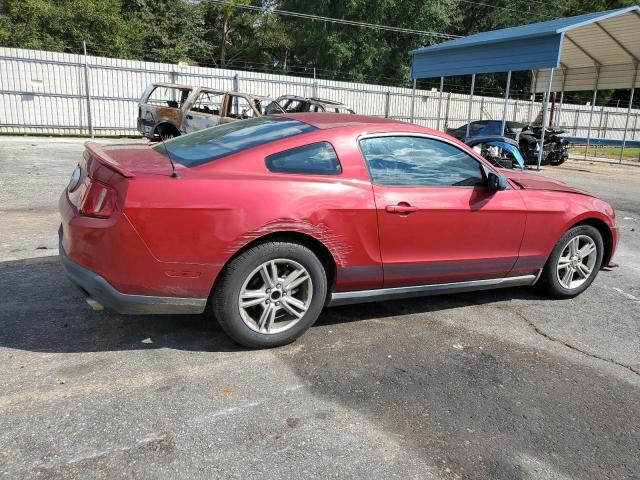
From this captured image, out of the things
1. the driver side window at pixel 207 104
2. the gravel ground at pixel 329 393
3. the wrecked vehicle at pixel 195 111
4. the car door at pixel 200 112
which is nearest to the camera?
the gravel ground at pixel 329 393

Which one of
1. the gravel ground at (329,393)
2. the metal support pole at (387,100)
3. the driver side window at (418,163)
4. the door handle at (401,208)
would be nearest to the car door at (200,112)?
the gravel ground at (329,393)

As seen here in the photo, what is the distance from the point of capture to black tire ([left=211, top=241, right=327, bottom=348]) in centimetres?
337

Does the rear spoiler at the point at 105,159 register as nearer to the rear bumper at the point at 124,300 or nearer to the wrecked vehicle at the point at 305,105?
the rear bumper at the point at 124,300

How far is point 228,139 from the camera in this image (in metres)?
3.98

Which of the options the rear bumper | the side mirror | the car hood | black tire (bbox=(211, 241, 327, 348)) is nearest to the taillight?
the rear bumper

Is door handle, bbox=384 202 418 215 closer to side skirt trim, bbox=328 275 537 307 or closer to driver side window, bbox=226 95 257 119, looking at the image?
side skirt trim, bbox=328 275 537 307

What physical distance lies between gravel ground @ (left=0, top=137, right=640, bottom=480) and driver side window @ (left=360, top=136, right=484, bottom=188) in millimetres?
1106

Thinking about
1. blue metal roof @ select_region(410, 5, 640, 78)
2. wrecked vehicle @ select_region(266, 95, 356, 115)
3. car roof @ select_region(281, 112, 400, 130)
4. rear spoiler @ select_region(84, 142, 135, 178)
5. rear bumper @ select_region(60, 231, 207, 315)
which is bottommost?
rear bumper @ select_region(60, 231, 207, 315)

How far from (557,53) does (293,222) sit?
1434 centimetres

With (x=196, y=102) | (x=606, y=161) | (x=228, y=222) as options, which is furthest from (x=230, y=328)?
(x=606, y=161)

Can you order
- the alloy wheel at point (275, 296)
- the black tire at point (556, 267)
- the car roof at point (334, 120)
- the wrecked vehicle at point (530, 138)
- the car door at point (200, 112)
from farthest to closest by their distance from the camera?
the wrecked vehicle at point (530, 138)
the car door at point (200, 112)
the black tire at point (556, 267)
the car roof at point (334, 120)
the alloy wheel at point (275, 296)

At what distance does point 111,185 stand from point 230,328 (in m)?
1.12

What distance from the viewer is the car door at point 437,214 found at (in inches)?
153

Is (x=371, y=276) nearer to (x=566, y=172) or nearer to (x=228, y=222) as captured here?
(x=228, y=222)
